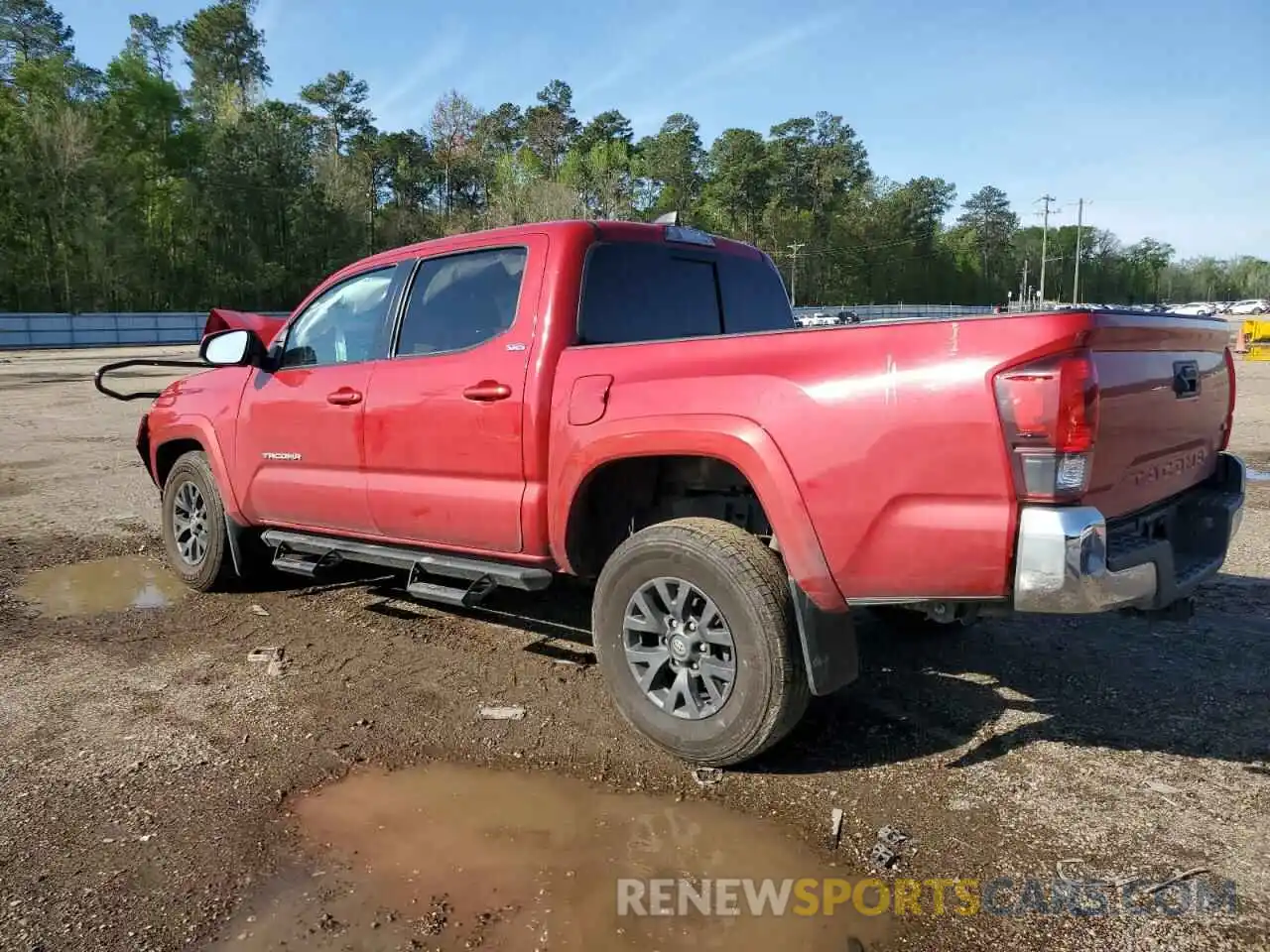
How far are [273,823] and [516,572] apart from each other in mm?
1321

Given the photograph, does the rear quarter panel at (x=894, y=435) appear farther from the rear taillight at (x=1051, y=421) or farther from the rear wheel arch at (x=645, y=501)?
the rear wheel arch at (x=645, y=501)

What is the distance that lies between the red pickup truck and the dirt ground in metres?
0.41

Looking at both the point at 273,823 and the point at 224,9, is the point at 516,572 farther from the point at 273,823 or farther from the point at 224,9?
the point at 224,9

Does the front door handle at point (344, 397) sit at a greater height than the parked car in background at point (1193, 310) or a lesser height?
lesser

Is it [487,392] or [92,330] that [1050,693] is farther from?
[92,330]

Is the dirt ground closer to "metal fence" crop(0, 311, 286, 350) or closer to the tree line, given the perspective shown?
"metal fence" crop(0, 311, 286, 350)

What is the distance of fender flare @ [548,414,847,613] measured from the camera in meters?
3.05

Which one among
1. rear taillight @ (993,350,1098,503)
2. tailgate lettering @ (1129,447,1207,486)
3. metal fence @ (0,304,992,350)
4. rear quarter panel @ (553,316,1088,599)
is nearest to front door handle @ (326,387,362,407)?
rear quarter panel @ (553,316,1088,599)

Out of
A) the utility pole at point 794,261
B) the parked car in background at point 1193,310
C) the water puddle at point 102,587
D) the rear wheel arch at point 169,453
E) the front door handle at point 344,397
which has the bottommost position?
the water puddle at point 102,587

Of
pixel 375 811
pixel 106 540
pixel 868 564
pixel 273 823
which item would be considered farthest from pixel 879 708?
pixel 106 540

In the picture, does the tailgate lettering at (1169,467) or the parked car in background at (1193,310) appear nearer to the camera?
the tailgate lettering at (1169,467)

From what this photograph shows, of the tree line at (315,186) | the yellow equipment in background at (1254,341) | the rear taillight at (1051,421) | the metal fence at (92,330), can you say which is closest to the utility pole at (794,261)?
the tree line at (315,186)

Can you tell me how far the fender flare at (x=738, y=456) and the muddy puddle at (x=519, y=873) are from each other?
0.84m

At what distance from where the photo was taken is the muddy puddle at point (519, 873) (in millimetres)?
2471
